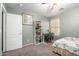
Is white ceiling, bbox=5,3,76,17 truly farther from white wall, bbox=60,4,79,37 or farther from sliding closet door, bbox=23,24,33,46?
sliding closet door, bbox=23,24,33,46

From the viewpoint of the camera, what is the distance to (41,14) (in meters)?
1.89

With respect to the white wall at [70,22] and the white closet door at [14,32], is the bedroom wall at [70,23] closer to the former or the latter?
the white wall at [70,22]

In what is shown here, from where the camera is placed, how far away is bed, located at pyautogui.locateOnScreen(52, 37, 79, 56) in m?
1.68

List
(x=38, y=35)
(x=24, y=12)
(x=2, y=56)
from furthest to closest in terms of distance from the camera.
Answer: (x=38, y=35), (x=24, y=12), (x=2, y=56)

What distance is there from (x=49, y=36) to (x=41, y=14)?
1.59 ft

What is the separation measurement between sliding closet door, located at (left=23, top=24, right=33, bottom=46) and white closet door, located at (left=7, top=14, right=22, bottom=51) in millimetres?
100

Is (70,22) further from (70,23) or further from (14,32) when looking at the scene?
(14,32)

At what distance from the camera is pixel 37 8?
1.84 meters

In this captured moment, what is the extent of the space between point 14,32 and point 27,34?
30 cm

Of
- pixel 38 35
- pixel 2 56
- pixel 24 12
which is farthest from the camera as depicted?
pixel 38 35

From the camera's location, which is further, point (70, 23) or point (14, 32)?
point (14, 32)

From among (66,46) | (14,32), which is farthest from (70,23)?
(14,32)

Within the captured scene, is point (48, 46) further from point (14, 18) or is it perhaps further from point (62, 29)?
point (14, 18)

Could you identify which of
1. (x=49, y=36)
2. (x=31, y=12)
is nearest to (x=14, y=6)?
(x=31, y=12)
